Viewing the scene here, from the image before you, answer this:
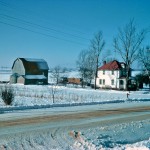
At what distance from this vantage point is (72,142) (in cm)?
966

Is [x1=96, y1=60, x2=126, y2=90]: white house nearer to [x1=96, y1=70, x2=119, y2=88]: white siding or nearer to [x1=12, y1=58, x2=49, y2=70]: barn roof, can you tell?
[x1=96, y1=70, x2=119, y2=88]: white siding

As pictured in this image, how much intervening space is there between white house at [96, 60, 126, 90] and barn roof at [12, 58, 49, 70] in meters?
21.7

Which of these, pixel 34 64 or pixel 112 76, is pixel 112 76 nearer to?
pixel 112 76

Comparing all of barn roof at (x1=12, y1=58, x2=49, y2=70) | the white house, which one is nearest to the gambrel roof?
the white house

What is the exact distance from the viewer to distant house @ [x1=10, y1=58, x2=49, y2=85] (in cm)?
8706

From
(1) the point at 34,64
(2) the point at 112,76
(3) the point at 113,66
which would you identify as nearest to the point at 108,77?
(2) the point at 112,76

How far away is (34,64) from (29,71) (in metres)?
3.92

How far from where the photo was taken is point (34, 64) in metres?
92.1

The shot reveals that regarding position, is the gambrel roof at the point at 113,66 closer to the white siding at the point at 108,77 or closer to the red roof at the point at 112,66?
the red roof at the point at 112,66

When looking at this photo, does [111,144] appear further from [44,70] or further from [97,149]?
[44,70]

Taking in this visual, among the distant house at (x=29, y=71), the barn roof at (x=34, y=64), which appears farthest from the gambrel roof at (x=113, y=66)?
the barn roof at (x=34, y=64)

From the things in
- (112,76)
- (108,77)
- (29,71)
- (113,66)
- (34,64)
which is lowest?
(108,77)

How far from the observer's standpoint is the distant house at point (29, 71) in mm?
87062

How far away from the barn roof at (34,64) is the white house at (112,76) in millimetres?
21712
